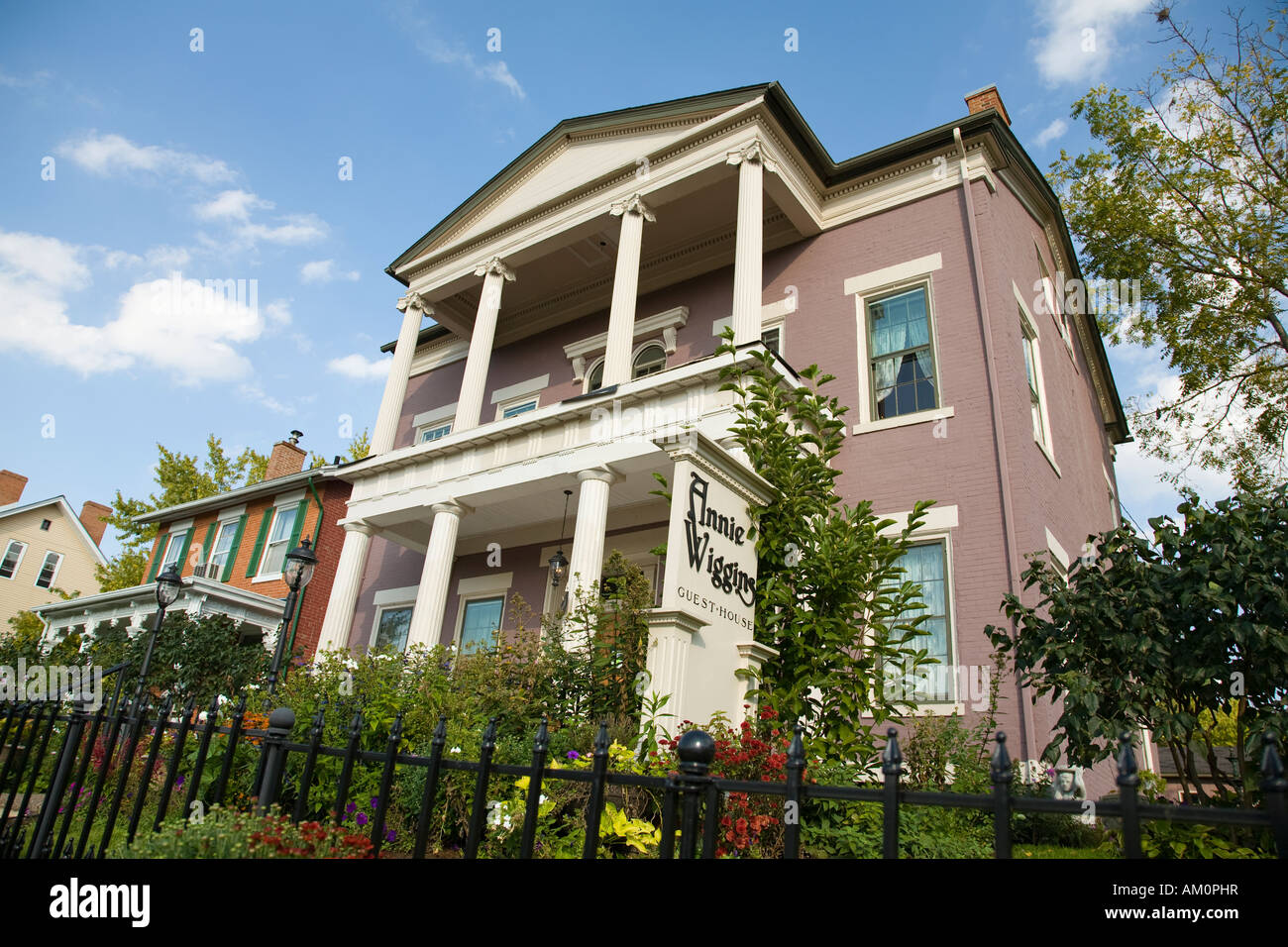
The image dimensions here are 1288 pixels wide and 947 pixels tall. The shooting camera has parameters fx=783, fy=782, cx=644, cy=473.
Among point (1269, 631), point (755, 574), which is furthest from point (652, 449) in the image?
point (1269, 631)

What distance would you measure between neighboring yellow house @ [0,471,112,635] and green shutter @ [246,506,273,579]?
19.4 meters

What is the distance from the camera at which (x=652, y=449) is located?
39.8 ft

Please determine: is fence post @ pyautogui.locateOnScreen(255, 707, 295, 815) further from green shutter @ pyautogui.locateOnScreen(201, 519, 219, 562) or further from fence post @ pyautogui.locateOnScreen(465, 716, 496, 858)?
green shutter @ pyautogui.locateOnScreen(201, 519, 219, 562)

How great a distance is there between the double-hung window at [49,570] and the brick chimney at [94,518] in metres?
2.58

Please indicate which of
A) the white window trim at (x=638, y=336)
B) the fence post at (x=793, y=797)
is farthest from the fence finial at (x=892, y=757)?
the white window trim at (x=638, y=336)

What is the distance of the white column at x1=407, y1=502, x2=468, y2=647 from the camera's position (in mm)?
13281

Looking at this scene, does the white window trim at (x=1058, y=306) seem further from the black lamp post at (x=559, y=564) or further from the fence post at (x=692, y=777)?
the fence post at (x=692, y=777)

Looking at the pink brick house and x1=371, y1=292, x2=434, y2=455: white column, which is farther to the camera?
x1=371, y1=292, x2=434, y2=455: white column

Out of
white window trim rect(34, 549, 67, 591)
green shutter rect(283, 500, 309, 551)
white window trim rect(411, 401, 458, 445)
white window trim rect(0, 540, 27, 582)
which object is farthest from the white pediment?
white window trim rect(34, 549, 67, 591)

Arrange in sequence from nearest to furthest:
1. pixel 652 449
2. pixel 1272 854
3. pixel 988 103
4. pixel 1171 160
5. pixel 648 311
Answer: pixel 1272 854
pixel 652 449
pixel 988 103
pixel 648 311
pixel 1171 160

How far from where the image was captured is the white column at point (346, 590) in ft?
47.9

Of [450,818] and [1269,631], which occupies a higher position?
[1269,631]

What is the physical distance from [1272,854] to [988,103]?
14396mm
